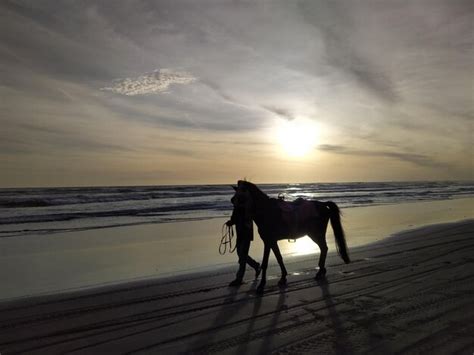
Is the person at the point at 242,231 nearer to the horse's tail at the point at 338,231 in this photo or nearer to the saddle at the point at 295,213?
the saddle at the point at 295,213

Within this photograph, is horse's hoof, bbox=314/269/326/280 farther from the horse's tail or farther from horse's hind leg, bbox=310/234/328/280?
the horse's tail

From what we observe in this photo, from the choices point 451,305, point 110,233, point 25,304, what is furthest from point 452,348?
point 110,233

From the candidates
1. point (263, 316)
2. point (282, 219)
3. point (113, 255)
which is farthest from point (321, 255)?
point (113, 255)

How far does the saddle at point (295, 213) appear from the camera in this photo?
7.18 meters

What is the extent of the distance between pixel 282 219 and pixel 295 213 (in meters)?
0.42

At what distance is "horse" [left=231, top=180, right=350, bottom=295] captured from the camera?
680 cm

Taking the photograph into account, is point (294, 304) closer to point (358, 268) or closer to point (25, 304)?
point (358, 268)

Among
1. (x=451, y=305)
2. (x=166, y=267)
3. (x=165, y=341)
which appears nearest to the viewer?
(x=165, y=341)

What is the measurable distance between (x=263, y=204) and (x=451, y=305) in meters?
3.29

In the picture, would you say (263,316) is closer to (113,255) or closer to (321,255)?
(321,255)

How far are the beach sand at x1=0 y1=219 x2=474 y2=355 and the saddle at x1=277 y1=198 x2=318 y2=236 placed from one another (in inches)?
40.8

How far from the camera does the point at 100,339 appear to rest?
4344mm

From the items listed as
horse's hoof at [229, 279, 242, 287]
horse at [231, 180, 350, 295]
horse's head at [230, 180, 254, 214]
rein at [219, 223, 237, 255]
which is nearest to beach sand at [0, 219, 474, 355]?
horse's hoof at [229, 279, 242, 287]

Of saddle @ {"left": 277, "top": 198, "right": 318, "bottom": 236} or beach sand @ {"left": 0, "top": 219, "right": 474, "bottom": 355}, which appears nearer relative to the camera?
beach sand @ {"left": 0, "top": 219, "right": 474, "bottom": 355}
